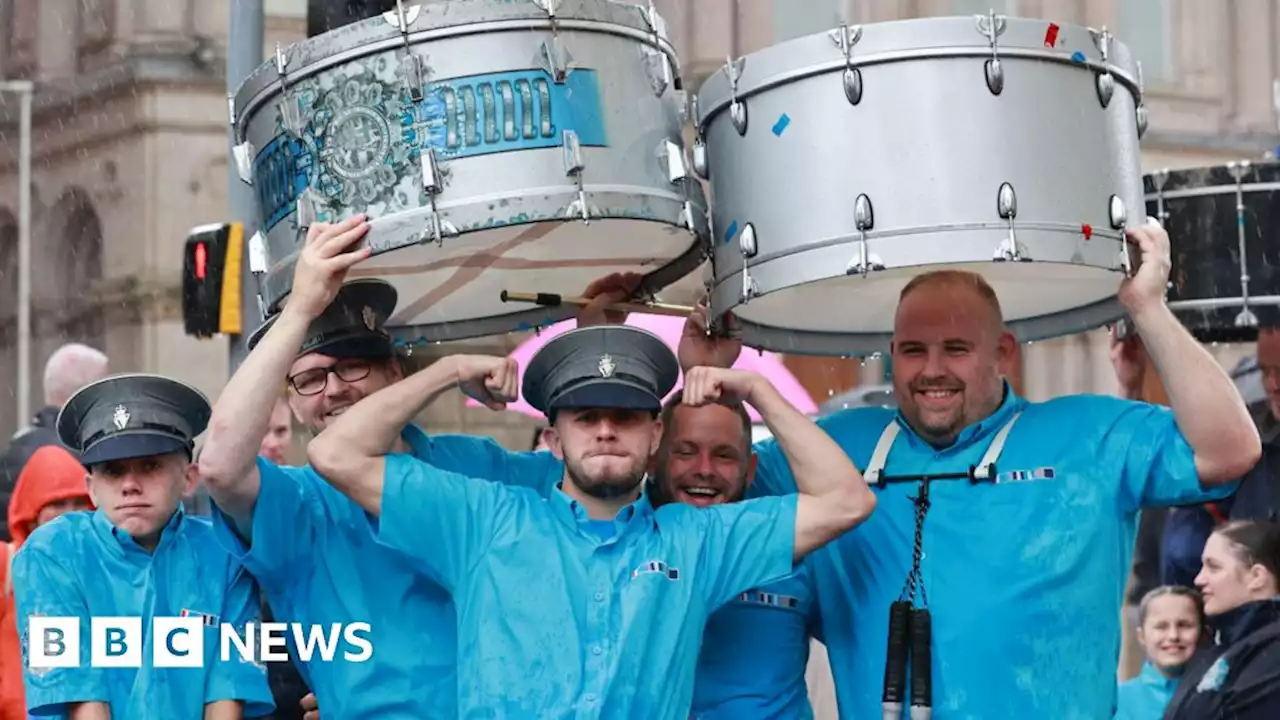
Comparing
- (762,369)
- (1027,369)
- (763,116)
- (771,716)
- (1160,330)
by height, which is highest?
(1027,369)

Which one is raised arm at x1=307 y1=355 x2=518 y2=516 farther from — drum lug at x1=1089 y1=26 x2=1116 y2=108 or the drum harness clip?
drum lug at x1=1089 y1=26 x2=1116 y2=108

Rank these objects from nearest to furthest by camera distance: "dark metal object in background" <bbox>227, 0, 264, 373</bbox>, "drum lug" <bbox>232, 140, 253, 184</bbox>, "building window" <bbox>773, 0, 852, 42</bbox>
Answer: "drum lug" <bbox>232, 140, 253, 184</bbox>
"dark metal object in background" <bbox>227, 0, 264, 373</bbox>
"building window" <bbox>773, 0, 852, 42</bbox>

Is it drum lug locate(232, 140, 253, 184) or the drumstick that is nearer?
drum lug locate(232, 140, 253, 184)

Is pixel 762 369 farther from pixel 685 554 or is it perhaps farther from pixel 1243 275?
pixel 685 554

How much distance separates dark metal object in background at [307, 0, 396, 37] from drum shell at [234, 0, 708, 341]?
192cm

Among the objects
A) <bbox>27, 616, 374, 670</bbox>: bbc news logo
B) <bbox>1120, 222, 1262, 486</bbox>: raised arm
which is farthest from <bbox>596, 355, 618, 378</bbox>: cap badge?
<bbox>1120, 222, 1262, 486</bbox>: raised arm

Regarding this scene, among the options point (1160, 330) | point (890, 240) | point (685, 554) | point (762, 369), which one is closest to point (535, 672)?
point (685, 554)

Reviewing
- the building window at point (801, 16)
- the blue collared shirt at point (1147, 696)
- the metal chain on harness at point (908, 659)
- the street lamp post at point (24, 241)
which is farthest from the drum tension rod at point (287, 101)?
the street lamp post at point (24, 241)

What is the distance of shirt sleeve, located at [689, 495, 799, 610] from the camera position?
16.5ft

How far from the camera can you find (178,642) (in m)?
5.34

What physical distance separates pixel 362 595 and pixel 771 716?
3.36 ft

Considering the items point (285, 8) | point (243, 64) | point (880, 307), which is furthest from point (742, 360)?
point (285, 8)

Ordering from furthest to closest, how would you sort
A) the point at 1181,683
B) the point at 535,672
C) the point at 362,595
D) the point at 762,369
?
the point at 762,369, the point at 1181,683, the point at 362,595, the point at 535,672

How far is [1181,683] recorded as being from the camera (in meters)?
7.37
